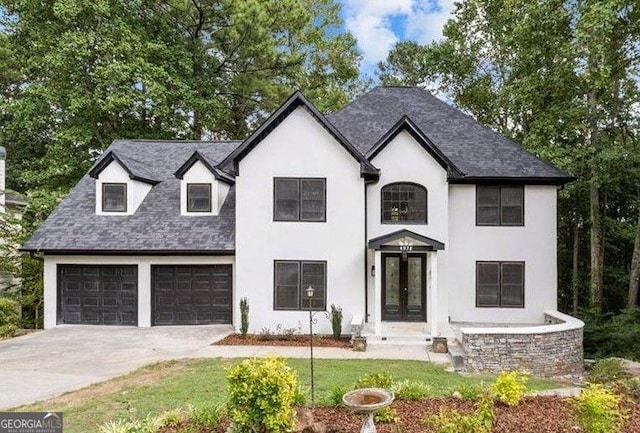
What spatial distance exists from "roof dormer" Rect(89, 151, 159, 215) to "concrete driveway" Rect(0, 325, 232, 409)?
419 centimetres

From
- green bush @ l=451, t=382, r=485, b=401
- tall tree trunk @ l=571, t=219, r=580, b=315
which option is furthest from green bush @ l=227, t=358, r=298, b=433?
tall tree trunk @ l=571, t=219, r=580, b=315

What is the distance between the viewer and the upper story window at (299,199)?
1380 cm

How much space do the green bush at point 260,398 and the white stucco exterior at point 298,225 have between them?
8624mm

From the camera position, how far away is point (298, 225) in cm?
1378

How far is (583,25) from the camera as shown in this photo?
10766 millimetres

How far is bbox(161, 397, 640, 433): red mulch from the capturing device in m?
5.43

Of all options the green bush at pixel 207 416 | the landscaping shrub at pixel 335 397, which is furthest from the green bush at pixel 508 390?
the green bush at pixel 207 416

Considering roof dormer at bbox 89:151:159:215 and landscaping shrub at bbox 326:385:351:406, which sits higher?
roof dormer at bbox 89:151:159:215

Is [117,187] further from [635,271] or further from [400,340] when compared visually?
[635,271]

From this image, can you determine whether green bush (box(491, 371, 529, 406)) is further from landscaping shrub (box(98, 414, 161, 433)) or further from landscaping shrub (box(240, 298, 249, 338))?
landscaping shrub (box(240, 298, 249, 338))

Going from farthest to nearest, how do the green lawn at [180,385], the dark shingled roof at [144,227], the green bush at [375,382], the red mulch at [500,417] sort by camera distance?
the dark shingled roof at [144,227] < the green lawn at [180,385] < the green bush at [375,382] < the red mulch at [500,417]

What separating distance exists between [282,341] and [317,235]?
3402 mm

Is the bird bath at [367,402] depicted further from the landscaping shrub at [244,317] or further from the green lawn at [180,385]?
the landscaping shrub at [244,317]

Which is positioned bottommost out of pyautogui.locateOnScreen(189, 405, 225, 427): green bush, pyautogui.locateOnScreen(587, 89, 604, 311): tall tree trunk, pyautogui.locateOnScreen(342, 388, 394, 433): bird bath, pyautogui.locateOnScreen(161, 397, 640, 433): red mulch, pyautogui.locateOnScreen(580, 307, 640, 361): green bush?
pyautogui.locateOnScreen(580, 307, 640, 361): green bush
